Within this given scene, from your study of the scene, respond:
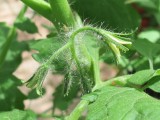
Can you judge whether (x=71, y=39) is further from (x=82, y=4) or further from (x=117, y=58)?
(x=82, y=4)

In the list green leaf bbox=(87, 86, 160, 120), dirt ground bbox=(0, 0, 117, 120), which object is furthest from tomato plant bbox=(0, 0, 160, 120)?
dirt ground bbox=(0, 0, 117, 120)

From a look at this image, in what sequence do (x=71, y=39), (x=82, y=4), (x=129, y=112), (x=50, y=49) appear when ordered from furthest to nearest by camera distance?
(x=82, y=4) < (x=50, y=49) < (x=71, y=39) < (x=129, y=112)

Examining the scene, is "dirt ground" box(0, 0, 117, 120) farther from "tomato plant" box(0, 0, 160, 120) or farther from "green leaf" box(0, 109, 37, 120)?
"green leaf" box(0, 109, 37, 120)

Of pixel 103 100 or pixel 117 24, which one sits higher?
pixel 103 100

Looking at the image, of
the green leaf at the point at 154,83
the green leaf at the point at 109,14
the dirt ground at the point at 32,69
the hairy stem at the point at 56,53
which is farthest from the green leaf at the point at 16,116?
the dirt ground at the point at 32,69

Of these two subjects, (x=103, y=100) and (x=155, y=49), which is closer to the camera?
(x=103, y=100)

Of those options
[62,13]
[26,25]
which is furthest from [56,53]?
[26,25]

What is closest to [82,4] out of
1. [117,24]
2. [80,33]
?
[117,24]
